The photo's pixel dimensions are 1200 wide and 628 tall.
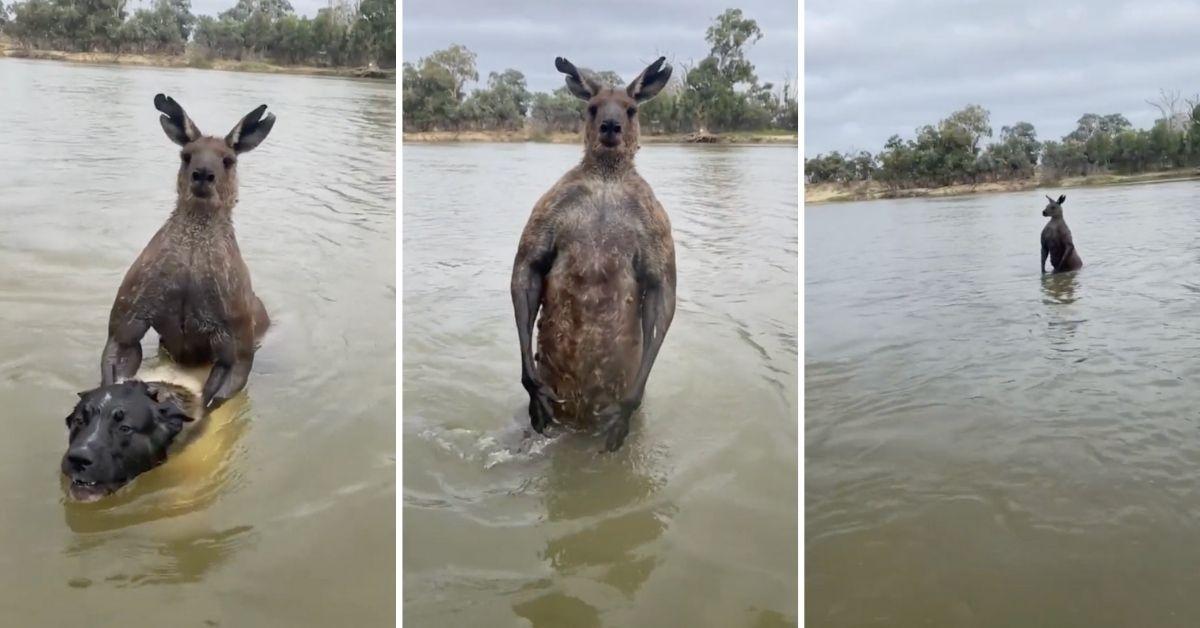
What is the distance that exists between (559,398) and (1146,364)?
207 centimetres

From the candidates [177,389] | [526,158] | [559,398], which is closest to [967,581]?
[559,398]

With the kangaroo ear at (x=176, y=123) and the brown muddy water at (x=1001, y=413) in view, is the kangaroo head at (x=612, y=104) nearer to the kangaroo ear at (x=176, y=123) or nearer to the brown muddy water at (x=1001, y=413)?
the brown muddy water at (x=1001, y=413)

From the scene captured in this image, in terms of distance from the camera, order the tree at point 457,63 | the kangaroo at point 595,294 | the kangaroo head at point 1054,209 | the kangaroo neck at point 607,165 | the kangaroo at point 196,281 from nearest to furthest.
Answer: the kangaroo at point 196,281 < the kangaroo at point 595,294 < the kangaroo neck at point 607,165 < the tree at point 457,63 < the kangaroo head at point 1054,209

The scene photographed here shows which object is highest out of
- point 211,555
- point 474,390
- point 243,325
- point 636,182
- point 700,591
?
point 636,182

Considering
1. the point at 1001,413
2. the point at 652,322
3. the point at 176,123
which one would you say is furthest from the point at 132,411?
the point at 1001,413

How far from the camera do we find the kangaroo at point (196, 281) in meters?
2.55

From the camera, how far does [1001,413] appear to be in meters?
3.00

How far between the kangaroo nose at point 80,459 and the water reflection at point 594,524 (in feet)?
3.81

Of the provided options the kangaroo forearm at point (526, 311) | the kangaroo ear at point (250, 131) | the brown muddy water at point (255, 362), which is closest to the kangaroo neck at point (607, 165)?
the kangaroo forearm at point (526, 311)

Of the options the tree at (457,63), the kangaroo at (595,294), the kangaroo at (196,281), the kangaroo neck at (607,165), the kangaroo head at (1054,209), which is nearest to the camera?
the kangaroo at (196,281)

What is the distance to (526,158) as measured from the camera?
313 centimetres

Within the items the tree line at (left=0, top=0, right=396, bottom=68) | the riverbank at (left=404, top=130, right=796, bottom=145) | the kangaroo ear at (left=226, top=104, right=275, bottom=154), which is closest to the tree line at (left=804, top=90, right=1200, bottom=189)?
the riverbank at (left=404, top=130, right=796, bottom=145)

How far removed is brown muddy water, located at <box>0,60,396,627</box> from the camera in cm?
224

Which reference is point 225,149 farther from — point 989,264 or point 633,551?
point 989,264
